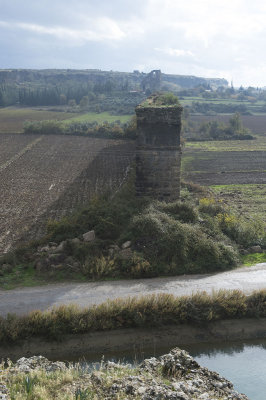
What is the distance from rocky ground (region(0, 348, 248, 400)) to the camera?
8828mm

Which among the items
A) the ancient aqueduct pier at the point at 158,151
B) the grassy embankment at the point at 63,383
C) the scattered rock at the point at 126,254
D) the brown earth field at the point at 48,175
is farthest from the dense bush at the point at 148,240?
the grassy embankment at the point at 63,383

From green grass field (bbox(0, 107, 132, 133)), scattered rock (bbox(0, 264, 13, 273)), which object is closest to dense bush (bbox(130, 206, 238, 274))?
scattered rock (bbox(0, 264, 13, 273))

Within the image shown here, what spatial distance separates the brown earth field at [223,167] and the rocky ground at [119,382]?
80.9 ft

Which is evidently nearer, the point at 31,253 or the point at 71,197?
the point at 31,253

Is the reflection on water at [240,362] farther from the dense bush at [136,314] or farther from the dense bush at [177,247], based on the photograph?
the dense bush at [177,247]

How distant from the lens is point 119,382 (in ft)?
31.0

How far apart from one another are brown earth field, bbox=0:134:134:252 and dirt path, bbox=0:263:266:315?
432 cm

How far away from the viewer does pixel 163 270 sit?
15984 millimetres

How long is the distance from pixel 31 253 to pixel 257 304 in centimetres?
891

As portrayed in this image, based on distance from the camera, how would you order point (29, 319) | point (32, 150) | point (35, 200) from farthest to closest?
point (32, 150)
point (35, 200)
point (29, 319)

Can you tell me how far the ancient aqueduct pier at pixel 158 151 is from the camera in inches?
754

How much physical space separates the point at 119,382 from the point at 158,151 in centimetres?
1222

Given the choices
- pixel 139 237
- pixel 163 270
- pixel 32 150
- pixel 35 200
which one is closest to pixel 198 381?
pixel 163 270

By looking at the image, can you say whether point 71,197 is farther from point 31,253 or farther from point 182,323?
point 182,323
